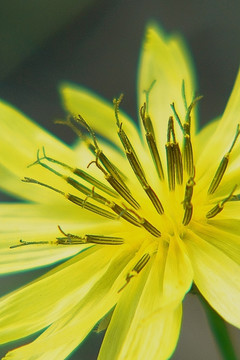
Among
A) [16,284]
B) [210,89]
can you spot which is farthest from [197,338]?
[210,89]

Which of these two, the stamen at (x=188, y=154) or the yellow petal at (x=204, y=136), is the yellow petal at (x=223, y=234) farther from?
the yellow petal at (x=204, y=136)

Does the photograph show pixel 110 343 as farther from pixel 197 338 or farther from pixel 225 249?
pixel 197 338

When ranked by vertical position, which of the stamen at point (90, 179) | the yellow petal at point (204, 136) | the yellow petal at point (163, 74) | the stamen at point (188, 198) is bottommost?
the stamen at point (90, 179)

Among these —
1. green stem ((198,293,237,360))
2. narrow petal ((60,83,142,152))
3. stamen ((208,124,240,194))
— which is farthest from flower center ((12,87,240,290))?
narrow petal ((60,83,142,152))

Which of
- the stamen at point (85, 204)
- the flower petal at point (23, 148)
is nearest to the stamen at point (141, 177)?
the stamen at point (85, 204)

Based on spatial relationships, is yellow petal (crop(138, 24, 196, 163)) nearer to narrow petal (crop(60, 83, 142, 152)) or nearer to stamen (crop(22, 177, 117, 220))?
narrow petal (crop(60, 83, 142, 152))

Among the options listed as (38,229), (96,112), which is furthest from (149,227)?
(96,112)
